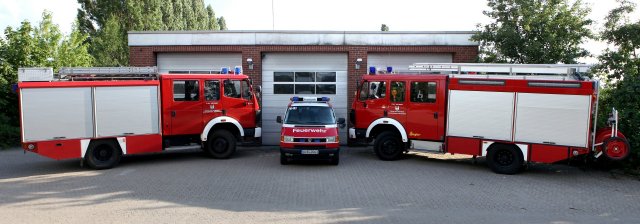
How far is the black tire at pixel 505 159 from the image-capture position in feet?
37.8

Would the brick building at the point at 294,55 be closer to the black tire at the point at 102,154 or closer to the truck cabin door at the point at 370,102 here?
the truck cabin door at the point at 370,102

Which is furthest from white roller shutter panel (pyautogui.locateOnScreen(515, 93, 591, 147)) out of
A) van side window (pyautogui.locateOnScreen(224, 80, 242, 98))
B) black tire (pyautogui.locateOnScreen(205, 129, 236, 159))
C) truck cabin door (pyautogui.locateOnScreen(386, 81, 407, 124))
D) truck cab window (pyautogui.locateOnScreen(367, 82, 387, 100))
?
black tire (pyautogui.locateOnScreen(205, 129, 236, 159))

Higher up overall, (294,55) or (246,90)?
(294,55)

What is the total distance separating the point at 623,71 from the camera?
42.0 feet

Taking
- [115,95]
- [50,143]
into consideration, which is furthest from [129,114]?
[50,143]

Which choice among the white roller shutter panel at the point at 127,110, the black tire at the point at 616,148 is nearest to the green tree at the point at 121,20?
the white roller shutter panel at the point at 127,110

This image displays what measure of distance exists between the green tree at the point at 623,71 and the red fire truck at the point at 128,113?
32.0 ft

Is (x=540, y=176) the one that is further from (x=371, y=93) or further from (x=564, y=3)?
(x=564, y=3)

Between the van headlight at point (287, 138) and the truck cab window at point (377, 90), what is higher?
the truck cab window at point (377, 90)

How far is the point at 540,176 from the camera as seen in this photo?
37.6 feet

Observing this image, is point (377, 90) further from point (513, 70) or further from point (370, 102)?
point (513, 70)

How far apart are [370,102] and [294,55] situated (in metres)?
4.90

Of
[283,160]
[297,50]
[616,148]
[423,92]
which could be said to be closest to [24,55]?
[297,50]

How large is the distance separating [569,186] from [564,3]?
22.0ft
